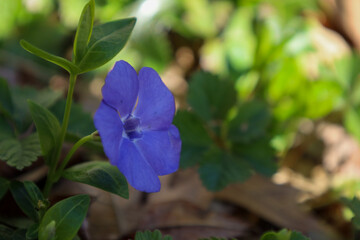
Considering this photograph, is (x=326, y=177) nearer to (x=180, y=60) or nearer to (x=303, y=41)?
(x=303, y=41)

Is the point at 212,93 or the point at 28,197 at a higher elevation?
the point at 212,93

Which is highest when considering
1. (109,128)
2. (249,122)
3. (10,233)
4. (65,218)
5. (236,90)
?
(236,90)

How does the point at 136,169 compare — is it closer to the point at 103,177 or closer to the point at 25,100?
the point at 103,177

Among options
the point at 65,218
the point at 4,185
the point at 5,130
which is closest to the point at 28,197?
the point at 4,185

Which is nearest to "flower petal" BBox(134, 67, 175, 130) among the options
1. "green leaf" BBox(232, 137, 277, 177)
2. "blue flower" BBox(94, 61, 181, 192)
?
"blue flower" BBox(94, 61, 181, 192)

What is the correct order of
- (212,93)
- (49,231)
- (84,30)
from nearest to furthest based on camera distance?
(49,231) < (84,30) < (212,93)

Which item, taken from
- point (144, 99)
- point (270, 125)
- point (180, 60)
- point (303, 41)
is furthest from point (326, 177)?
point (144, 99)

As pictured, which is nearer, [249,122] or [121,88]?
[121,88]
